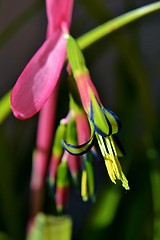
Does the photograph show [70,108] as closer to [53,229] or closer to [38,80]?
[38,80]

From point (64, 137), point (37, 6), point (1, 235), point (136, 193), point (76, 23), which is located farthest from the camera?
point (76, 23)

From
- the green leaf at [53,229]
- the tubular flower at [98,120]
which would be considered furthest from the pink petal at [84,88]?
the green leaf at [53,229]

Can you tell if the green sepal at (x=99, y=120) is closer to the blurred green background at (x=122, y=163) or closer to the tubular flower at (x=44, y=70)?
the tubular flower at (x=44, y=70)

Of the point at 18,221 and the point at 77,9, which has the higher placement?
the point at 77,9

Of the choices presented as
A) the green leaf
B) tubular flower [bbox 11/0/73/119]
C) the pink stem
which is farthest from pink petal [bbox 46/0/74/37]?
the green leaf

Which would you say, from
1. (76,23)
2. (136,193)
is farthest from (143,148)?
(76,23)

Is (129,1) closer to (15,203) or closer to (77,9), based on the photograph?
(77,9)
